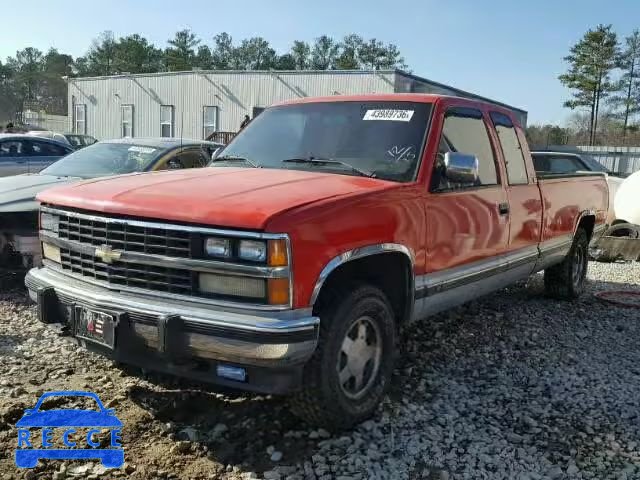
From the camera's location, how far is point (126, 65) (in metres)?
68.4

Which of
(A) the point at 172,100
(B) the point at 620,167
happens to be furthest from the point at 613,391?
(B) the point at 620,167

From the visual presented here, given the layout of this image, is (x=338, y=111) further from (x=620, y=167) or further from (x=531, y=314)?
(x=620, y=167)

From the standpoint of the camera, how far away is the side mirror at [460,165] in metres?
4.00

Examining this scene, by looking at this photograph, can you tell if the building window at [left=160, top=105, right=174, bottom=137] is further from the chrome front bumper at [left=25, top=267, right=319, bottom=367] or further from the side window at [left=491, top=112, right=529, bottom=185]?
the chrome front bumper at [left=25, top=267, right=319, bottom=367]

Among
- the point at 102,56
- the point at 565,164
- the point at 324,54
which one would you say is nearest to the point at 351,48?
the point at 324,54

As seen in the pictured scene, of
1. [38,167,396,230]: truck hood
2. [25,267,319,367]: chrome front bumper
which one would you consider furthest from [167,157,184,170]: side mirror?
[25,267,319,367]: chrome front bumper

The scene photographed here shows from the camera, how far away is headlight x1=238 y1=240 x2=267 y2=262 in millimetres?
2965

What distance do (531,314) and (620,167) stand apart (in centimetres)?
3303

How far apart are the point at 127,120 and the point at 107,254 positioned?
32.6m

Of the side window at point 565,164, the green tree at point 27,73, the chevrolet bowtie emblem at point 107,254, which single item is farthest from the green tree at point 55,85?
the chevrolet bowtie emblem at point 107,254

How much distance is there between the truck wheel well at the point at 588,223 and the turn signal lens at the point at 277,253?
16.9 feet

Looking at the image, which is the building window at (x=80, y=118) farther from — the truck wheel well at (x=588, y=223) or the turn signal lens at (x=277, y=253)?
the turn signal lens at (x=277, y=253)

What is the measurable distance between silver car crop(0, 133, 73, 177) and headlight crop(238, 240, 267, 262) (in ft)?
30.3

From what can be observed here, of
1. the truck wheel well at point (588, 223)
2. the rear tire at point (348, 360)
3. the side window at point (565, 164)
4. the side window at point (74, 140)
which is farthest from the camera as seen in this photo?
the side window at point (74, 140)
